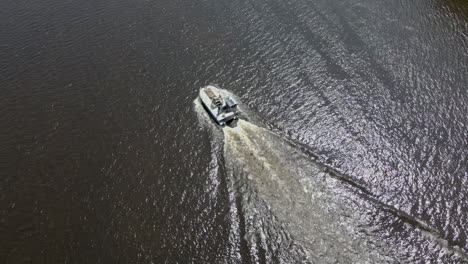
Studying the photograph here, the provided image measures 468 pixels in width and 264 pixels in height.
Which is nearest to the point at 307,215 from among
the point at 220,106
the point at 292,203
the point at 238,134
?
the point at 292,203

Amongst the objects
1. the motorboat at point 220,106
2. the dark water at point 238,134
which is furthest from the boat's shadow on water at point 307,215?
the motorboat at point 220,106

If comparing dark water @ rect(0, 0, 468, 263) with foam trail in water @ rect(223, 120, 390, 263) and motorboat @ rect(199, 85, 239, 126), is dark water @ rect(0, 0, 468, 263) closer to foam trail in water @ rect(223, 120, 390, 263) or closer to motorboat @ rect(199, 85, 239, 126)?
foam trail in water @ rect(223, 120, 390, 263)

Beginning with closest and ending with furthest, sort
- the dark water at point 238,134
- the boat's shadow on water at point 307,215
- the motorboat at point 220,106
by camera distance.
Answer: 1. the boat's shadow on water at point 307,215
2. the dark water at point 238,134
3. the motorboat at point 220,106

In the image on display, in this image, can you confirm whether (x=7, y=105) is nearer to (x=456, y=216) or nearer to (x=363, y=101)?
(x=363, y=101)

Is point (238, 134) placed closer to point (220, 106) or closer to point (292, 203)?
point (220, 106)

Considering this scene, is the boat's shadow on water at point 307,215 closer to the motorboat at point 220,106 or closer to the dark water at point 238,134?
the dark water at point 238,134
